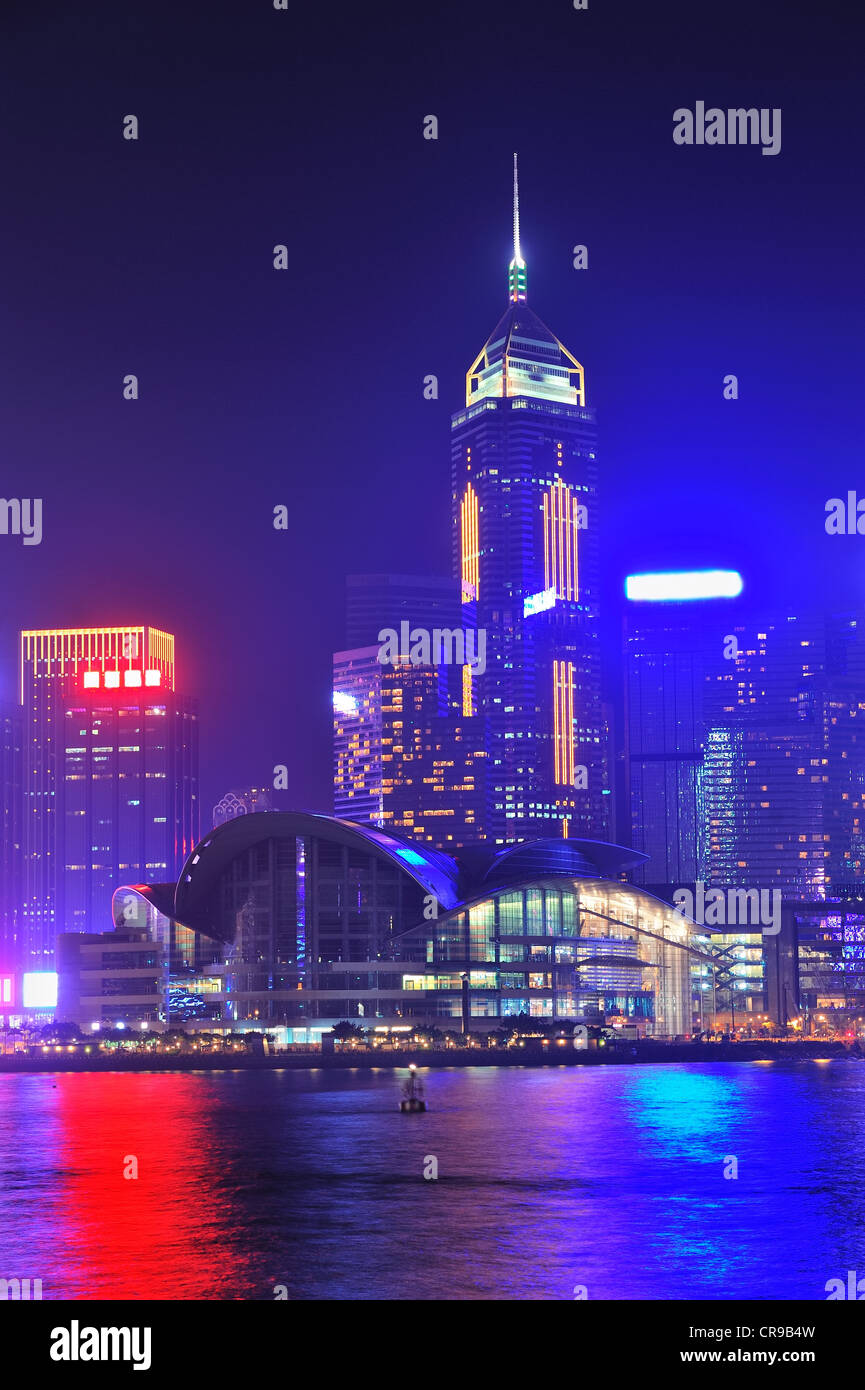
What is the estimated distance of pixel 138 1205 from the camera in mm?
64250

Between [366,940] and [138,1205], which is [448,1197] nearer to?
[138,1205]

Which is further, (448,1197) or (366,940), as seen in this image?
(366,940)

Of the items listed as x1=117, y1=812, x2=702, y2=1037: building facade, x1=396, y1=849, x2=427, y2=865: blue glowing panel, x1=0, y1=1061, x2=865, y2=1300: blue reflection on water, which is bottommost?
x1=0, y1=1061, x2=865, y2=1300: blue reflection on water

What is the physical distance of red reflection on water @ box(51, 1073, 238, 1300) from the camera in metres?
48.1

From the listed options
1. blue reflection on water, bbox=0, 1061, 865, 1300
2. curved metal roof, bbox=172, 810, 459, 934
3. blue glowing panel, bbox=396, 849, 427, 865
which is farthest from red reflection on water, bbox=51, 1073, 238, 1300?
blue glowing panel, bbox=396, 849, 427, 865

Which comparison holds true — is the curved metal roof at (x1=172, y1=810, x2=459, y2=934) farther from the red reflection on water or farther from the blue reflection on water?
the red reflection on water

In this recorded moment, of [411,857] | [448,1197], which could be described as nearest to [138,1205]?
[448,1197]

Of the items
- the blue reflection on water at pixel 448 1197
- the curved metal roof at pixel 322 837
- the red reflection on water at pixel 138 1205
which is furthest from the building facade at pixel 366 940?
the red reflection on water at pixel 138 1205

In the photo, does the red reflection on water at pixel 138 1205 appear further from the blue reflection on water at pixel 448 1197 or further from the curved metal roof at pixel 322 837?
the curved metal roof at pixel 322 837
